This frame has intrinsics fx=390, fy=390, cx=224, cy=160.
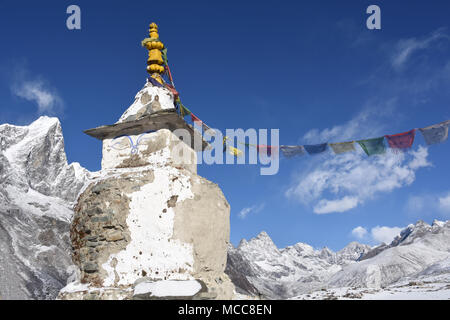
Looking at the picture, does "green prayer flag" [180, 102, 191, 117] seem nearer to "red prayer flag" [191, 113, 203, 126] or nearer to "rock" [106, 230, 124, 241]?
"red prayer flag" [191, 113, 203, 126]

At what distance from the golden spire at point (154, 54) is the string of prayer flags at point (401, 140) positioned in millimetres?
5979

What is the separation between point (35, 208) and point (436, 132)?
85182mm

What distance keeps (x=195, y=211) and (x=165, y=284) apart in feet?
4.96

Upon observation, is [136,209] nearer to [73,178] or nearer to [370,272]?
[370,272]

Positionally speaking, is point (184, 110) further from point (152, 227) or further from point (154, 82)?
point (152, 227)

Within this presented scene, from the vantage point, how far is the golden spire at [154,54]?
374 inches

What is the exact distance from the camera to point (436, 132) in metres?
9.61

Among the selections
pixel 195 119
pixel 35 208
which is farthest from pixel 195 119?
pixel 35 208

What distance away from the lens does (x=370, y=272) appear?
54.4m

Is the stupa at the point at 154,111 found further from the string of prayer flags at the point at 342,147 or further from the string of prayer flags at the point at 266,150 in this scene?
the string of prayer flags at the point at 342,147

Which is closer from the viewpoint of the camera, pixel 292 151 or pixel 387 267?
pixel 292 151

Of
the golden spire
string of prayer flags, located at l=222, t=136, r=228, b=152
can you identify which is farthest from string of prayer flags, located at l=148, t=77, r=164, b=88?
string of prayer flags, located at l=222, t=136, r=228, b=152

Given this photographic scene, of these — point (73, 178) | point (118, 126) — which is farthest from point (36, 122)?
point (118, 126)

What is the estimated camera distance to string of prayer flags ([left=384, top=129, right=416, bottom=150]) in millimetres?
9836
